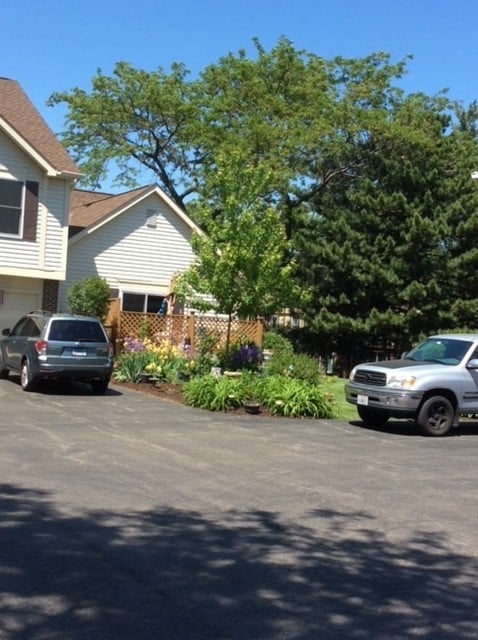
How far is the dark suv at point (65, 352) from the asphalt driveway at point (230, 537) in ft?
14.2

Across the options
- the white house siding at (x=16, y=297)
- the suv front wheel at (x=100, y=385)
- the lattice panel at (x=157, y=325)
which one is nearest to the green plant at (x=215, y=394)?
the suv front wheel at (x=100, y=385)

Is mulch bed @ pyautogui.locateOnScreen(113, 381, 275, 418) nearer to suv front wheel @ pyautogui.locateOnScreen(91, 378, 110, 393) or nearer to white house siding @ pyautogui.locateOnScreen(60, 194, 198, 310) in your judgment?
suv front wheel @ pyautogui.locateOnScreen(91, 378, 110, 393)

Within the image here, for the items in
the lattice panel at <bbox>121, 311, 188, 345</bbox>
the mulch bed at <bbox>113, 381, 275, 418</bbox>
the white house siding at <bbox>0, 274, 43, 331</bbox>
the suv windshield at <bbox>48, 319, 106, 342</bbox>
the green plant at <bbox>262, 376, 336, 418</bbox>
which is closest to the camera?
Result: the green plant at <bbox>262, 376, 336, 418</bbox>

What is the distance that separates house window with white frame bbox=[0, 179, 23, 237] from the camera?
23.2 meters

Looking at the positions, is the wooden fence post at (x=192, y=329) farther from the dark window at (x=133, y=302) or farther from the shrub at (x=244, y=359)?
the dark window at (x=133, y=302)

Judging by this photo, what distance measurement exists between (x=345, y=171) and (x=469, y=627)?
27840mm

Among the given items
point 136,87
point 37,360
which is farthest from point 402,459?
point 136,87

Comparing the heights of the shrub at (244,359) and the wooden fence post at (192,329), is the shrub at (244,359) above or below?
below

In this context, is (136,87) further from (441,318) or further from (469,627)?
(469,627)

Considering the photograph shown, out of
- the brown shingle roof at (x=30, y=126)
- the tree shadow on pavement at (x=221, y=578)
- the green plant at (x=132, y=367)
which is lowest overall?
the tree shadow on pavement at (x=221, y=578)

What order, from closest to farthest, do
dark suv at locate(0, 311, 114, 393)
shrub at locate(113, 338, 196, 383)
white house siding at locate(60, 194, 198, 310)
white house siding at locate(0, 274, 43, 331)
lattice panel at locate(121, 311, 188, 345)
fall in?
dark suv at locate(0, 311, 114, 393)
shrub at locate(113, 338, 196, 383)
lattice panel at locate(121, 311, 188, 345)
white house siding at locate(0, 274, 43, 331)
white house siding at locate(60, 194, 198, 310)

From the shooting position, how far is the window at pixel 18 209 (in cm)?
2323

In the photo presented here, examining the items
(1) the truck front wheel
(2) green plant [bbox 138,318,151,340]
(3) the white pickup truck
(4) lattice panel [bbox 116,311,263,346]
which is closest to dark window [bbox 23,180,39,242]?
(4) lattice panel [bbox 116,311,263,346]

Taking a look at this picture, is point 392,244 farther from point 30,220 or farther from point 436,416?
point 436,416
